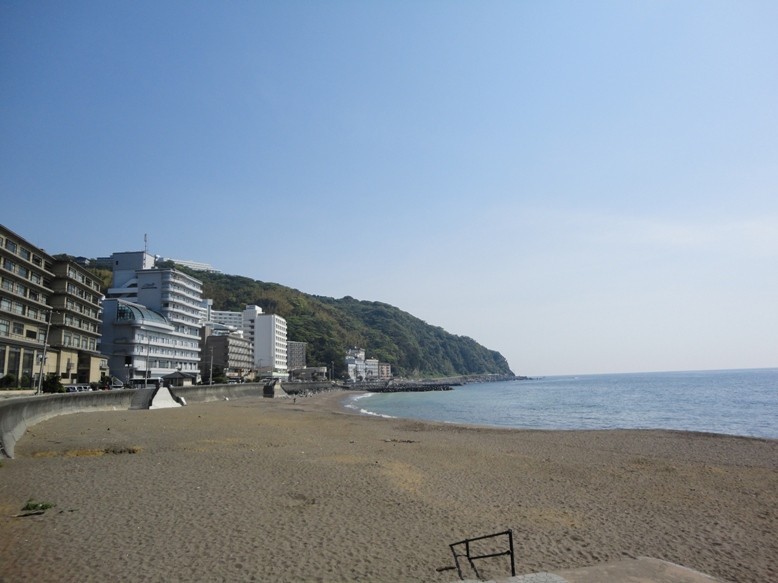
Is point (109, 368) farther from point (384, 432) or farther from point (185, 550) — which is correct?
point (185, 550)

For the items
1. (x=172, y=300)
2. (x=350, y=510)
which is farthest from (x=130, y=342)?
(x=350, y=510)

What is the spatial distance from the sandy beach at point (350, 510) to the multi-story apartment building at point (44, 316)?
34397 millimetres

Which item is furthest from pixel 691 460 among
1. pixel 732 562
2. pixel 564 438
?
pixel 732 562

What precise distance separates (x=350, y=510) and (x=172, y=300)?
3324 inches

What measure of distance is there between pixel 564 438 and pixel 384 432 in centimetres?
1054

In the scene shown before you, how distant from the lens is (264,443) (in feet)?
69.5

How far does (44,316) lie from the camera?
180 feet

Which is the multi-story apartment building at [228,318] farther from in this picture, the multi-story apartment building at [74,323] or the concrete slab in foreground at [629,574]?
the concrete slab in foreground at [629,574]

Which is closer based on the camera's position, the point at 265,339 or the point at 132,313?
the point at 132,313

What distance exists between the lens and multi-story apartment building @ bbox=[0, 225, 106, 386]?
47250mm

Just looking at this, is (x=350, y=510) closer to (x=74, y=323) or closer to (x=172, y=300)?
(x=74, y=323)

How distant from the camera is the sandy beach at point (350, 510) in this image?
765cm

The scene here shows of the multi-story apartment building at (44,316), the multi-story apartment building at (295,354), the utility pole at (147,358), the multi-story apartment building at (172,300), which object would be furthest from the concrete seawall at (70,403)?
the multi-story apartment building at (295,354)

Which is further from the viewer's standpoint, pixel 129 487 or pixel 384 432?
pixel 384 432
